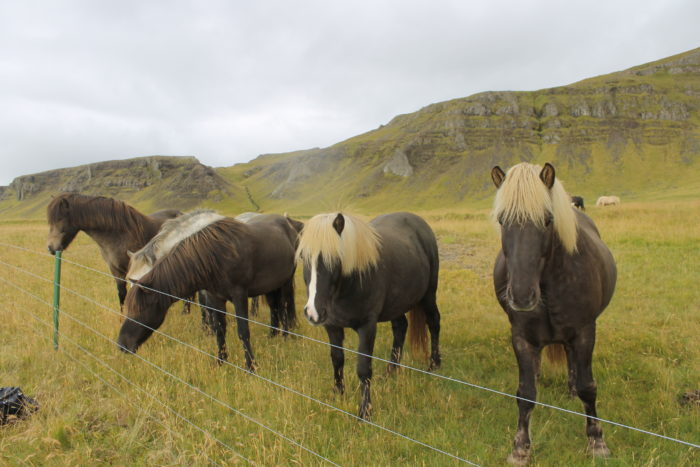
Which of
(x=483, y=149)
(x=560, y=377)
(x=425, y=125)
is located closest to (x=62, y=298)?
(x=560, y=377)

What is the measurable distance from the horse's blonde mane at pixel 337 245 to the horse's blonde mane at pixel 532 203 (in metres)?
1.41

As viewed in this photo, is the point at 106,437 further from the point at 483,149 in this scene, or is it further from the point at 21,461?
the point at 483,149

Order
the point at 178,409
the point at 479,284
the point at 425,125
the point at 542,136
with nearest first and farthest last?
the point at 178,409 < the point at 479,284 < the point at 542,136 < the point at 425,125

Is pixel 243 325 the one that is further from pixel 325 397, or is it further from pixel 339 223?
pixel 339 223

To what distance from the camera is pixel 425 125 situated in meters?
111

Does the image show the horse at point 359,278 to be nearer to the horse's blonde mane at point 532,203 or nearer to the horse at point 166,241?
the horse's blonde mane at point 532,203

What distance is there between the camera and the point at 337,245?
11.6 ft

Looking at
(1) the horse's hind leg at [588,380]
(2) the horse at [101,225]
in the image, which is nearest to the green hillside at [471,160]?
(2) the horse at [101,225]

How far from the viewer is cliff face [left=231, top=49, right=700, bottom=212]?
7062 cm

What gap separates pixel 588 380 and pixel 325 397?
2.67 m

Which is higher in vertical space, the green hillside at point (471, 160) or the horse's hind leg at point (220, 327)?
the green hillside at point (471, 160)

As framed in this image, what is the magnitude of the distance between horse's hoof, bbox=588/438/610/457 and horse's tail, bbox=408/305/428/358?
7.85 ft

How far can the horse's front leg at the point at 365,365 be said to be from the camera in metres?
3.84

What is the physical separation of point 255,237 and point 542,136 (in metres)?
97.3
